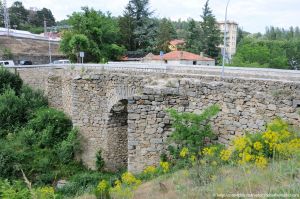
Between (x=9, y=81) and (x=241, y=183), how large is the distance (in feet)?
51.5

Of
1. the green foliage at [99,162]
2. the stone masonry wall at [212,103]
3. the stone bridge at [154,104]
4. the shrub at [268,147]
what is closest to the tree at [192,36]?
the stone bridge at [154,104]

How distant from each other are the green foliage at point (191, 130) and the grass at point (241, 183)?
6.29 feet

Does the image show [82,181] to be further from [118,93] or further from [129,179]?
[129,179]

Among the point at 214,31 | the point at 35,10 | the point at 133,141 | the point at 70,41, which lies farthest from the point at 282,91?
the point at 35,10

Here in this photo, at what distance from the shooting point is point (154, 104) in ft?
26.9

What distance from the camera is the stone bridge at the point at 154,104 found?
22.9 feet

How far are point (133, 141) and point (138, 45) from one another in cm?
2571

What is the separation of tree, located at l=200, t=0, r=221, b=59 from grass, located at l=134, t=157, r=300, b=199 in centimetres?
3246

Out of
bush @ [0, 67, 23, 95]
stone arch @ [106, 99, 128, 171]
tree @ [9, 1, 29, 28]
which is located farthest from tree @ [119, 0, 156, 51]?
tree @ [9, 1, 29, 28]

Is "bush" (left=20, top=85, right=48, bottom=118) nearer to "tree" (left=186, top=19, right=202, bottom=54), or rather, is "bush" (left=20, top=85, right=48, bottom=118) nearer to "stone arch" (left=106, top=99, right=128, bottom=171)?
"stone arch" (left=106, top=99, right=128, bottom=171)

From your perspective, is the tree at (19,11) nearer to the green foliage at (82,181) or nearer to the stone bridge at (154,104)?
the stone bridge at (154,104)

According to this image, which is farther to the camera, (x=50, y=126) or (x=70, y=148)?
(x=50, y=126)

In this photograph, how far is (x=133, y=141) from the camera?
27.8 ft

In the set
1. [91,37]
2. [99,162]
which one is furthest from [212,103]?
[91,37]
